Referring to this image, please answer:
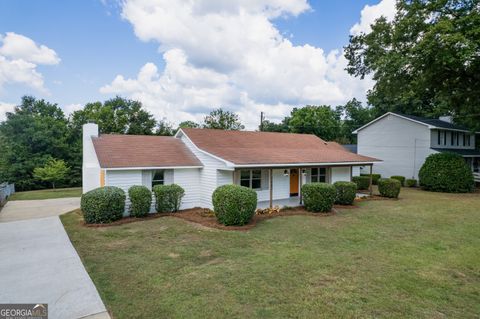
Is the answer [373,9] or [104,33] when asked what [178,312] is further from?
[373,9]

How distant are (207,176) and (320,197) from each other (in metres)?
4.98

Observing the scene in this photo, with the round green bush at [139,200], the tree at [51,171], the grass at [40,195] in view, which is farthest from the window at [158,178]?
the tree at [51,171]

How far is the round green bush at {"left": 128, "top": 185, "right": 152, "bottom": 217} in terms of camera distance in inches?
441

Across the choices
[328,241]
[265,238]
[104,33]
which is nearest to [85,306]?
[265,238]

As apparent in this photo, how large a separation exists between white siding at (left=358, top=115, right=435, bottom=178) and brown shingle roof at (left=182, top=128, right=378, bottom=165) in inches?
375

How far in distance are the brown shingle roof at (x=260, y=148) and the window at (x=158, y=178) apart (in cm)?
219

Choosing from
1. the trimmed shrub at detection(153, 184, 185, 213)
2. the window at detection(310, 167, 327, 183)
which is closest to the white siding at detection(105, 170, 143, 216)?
the trimmed shrub at detection(153, 184, 185, 213)

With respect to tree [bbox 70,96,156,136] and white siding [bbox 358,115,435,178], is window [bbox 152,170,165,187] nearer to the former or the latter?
white siding [bbox 358,115,435,178]

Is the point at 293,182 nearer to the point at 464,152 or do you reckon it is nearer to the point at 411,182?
the point at 411,182

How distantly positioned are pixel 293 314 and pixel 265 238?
4.32 meters

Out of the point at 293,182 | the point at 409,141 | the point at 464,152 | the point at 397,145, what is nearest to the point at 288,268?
the point at 293,182

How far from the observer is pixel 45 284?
17.5 ft

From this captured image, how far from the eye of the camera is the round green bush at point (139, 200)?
11195 mm

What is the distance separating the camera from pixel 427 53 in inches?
572
